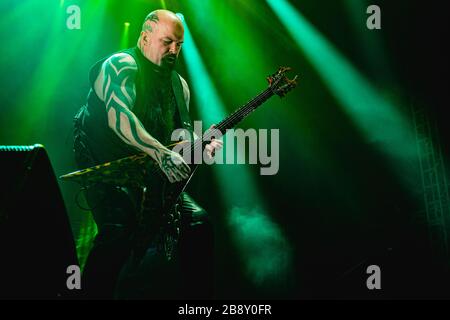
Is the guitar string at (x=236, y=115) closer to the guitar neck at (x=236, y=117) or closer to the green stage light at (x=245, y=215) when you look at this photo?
the guitar neck at (x=236, y=117)

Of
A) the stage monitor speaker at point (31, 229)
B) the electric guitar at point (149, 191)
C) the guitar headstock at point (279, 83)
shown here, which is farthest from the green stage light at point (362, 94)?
the stage monitor speaker at point (31, 229)

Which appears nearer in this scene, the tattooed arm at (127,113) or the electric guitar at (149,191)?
the electric guitar at (149,191)

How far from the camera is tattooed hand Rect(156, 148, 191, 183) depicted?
3064 millimetres

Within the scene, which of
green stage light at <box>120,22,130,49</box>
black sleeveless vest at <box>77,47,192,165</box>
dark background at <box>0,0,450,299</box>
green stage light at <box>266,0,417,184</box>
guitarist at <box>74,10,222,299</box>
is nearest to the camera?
guitarist at <box>74,10,222,299</box>

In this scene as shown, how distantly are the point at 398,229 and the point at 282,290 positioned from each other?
1.87 metres

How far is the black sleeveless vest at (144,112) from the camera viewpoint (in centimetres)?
323

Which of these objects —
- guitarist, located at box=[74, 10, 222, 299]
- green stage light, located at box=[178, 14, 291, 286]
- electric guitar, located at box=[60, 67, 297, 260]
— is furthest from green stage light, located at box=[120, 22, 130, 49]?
electric guitar, located at box=[60, 67, 297, 260]

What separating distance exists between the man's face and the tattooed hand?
0.99 m

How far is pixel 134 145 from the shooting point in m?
3.12

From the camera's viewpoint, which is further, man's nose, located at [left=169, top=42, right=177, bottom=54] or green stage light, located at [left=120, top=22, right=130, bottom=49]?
green stage light, located at [left=120, top=22, right=130, bottom=49]

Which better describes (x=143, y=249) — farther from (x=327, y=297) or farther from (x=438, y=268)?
(x=438, y=268)

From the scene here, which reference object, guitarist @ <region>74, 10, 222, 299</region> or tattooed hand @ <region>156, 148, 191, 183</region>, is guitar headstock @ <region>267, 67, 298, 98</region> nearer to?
guitarist @ <region>74, 10, 222, 299</region>

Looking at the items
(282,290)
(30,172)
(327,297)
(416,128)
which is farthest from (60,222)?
(416,128)

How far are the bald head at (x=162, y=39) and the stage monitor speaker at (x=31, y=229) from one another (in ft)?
7.02
